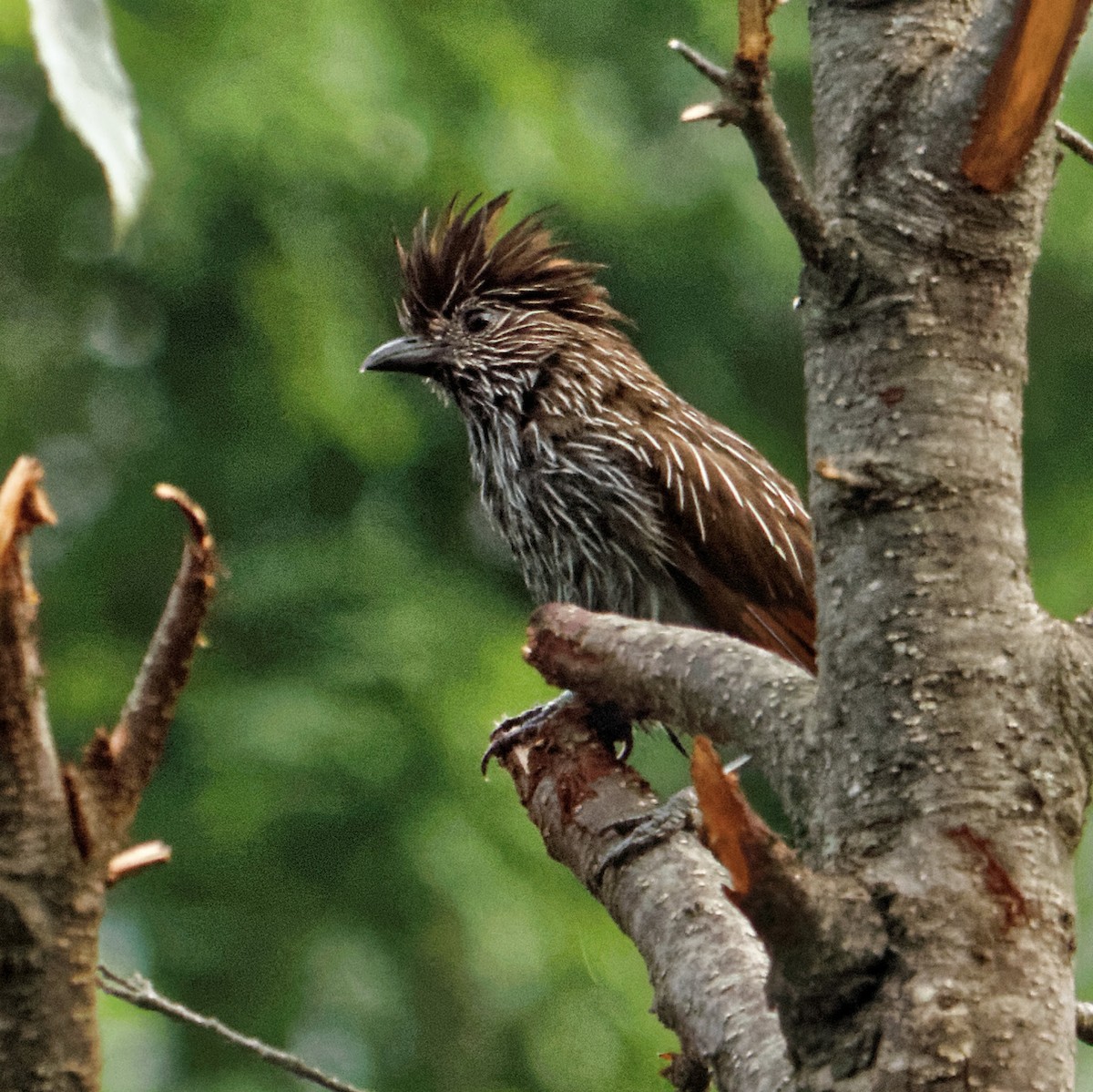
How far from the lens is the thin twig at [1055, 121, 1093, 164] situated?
6.84 ft

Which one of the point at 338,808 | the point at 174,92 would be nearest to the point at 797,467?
the point at 338,808

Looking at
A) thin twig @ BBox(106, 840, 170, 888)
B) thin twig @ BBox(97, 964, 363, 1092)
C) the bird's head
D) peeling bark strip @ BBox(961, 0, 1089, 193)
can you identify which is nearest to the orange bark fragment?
thin twig @ BBox(106, 840, 170, 888)

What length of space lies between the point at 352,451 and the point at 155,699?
5816 millimetres

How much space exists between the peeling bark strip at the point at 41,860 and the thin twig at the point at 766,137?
0.81m

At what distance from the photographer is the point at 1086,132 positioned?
7207 millimetres

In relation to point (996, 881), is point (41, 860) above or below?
below

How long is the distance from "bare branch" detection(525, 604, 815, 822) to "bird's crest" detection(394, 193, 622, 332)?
2209mm

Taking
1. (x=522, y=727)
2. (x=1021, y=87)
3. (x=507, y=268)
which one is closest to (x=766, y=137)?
(x=1021, y=87)

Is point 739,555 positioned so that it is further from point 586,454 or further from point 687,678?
point 687,678

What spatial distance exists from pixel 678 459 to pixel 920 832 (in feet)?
7.10

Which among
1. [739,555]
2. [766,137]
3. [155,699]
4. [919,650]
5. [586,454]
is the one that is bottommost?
[155,699]

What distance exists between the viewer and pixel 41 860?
1.21 m

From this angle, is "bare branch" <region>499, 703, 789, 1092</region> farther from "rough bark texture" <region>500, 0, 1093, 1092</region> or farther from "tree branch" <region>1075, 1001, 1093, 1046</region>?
"tree branch" <region>1075, 1001, 1093, 1046</region>

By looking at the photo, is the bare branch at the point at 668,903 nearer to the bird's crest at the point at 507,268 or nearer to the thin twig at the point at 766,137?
the thin twig at the point at 766,137
